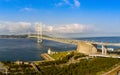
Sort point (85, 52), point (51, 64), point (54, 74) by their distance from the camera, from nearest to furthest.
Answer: point (54, 74) < point (51, 64) < point (85, 52)

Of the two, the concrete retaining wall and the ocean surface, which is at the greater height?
the concrete retaining wall

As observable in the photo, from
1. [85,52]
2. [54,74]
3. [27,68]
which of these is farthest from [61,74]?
[85,52]

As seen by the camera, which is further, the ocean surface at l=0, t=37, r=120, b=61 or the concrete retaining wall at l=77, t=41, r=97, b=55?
the ocean surface at l=0, t=37, r=120, b=61

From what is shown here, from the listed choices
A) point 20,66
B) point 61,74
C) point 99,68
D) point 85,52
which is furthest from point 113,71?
point 85,52

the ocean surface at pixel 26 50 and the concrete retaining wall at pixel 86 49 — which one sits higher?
the concrete retaining wall at pixel 86 49

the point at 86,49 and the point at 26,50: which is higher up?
the point at 86,49

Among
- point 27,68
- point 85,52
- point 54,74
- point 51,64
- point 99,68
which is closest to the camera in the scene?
point 54,74

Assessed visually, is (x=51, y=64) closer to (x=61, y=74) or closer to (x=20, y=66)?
(x=20, y=66)

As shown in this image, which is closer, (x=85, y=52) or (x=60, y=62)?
(x=60, y=62)

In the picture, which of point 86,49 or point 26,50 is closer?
point 86,49

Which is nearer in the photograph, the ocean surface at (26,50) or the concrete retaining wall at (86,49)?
the concrete retaining wall at (86,49)
